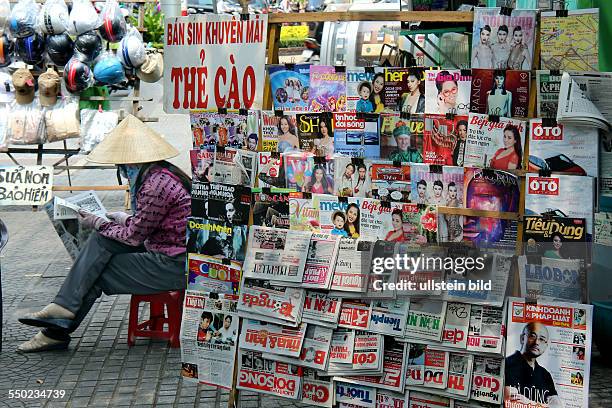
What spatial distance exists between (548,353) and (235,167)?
1.69 m

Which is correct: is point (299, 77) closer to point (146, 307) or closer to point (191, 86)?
point (191, 86)

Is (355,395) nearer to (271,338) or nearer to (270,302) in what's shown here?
(271,338)

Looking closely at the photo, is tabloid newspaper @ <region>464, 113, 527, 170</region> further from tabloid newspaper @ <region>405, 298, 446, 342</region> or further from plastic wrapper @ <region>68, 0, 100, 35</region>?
plastic wrapper @ <region>68, 0, 100, 35</region>

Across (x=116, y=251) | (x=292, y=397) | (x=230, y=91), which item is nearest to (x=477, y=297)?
(x=292, y=397)

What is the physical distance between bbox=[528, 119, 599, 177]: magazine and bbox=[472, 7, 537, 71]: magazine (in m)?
0.33

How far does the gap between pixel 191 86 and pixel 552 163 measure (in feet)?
6.26

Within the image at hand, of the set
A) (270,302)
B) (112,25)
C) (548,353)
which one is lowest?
(548,353)

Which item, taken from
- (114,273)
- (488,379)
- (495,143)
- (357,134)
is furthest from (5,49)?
(488,379)

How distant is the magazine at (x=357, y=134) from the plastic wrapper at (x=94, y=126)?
5.95m

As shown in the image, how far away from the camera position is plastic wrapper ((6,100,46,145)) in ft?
32.3

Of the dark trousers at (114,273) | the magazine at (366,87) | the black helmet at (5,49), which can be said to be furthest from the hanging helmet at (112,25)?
the magazine at (366,87)

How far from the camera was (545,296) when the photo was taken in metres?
3.90

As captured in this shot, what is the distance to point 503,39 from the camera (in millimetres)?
4035

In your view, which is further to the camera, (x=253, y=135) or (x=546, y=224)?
(x=253, y=135)
